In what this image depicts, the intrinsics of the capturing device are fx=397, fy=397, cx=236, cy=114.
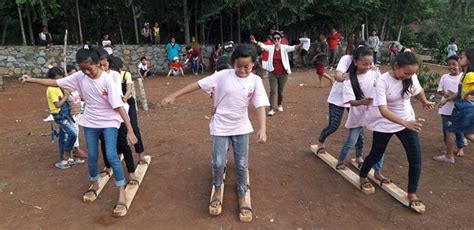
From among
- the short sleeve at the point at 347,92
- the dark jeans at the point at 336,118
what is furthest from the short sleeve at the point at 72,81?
the dark jeans at the point at 336,118

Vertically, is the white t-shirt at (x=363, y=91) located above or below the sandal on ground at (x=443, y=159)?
above

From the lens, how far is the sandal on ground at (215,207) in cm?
386

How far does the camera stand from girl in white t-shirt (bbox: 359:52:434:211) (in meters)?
3.64

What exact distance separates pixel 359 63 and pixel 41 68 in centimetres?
1487

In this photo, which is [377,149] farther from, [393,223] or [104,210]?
[104,210]

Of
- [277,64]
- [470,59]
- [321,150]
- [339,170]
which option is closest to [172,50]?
[277,64]

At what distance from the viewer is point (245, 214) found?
3.79 m

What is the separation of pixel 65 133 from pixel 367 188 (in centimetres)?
387

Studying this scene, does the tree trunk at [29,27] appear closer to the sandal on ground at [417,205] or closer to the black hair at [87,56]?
the black hair at [87,56]

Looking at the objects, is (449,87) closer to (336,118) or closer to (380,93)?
(336,118)

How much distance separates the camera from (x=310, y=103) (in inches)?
369

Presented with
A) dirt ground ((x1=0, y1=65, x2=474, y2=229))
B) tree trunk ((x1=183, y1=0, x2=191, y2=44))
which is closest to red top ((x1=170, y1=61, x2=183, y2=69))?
tree trunk ((x1=183, y1=0, x2=191, y2=44))

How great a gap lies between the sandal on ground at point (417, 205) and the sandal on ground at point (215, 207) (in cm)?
189

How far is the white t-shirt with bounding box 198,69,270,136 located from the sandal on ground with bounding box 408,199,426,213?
178cm
